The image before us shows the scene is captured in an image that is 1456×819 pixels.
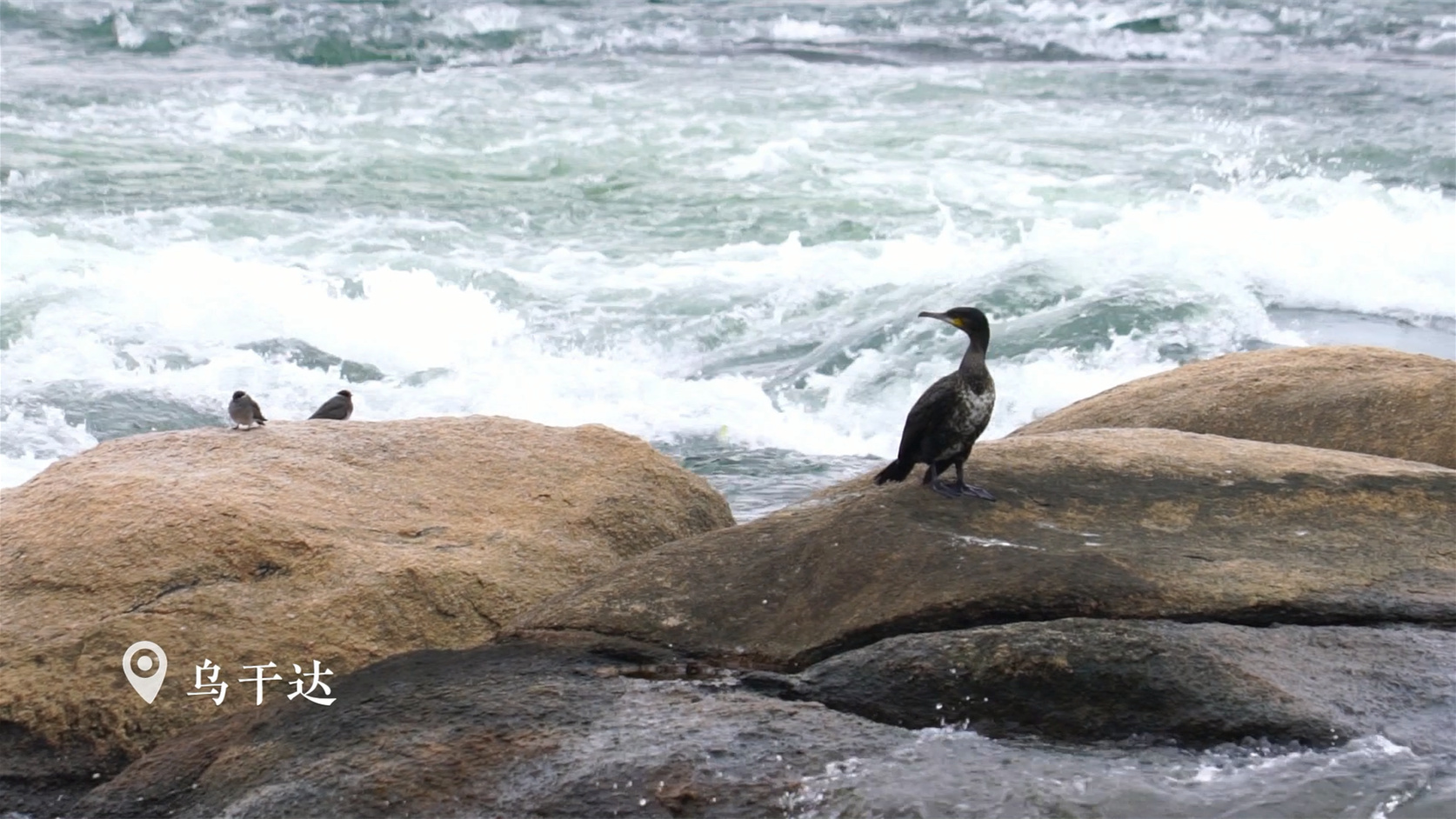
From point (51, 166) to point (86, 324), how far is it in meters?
5.08

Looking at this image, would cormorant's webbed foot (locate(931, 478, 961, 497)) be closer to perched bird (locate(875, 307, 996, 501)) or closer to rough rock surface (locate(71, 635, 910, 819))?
perched bird (locate(875, 307, 996, 501))

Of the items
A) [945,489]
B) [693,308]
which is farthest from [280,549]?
[693,308]

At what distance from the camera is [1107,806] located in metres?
4.23

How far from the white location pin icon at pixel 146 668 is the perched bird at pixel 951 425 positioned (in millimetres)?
2379

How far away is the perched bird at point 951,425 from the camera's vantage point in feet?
18.4

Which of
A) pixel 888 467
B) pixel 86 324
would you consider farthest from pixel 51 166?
pixel 888 467

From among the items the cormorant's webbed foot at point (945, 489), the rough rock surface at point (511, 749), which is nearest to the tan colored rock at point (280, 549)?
the rough rock surface at point (511, 749)

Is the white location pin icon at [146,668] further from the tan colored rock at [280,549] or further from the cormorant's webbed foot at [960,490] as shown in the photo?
the cormorant's webbed foot at [960,490]

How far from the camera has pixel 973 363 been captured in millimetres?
5801

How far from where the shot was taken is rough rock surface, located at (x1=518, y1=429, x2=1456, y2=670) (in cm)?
500

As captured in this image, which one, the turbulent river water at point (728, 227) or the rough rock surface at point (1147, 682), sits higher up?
the rough rock surface at point (1147, 682)

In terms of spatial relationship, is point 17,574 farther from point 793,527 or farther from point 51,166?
point 51,166

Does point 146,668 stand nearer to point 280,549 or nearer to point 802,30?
point 280,549

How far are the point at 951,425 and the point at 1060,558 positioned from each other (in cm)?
64
